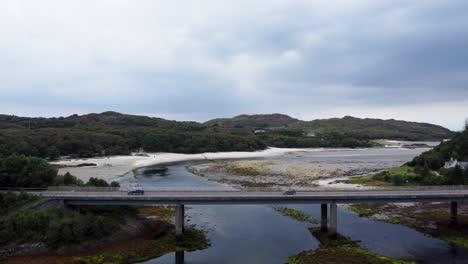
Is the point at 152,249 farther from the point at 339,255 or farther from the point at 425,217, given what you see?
the point at 425,217

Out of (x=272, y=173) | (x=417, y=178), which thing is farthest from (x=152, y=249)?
(x=272, y=173)

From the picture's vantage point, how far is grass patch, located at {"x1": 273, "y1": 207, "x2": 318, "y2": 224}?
53.1 metres

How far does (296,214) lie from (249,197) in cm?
1300

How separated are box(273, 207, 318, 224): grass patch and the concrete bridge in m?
3.93

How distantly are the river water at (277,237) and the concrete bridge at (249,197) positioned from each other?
3.89 m

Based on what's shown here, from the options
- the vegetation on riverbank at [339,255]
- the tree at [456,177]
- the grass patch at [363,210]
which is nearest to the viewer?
the vegetation on riverbank at [339,255]

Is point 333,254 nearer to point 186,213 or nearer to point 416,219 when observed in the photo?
point 416,219

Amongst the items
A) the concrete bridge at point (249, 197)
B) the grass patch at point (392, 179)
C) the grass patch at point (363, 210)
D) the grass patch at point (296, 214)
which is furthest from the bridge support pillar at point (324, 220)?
the grass patch at point (392, 179)

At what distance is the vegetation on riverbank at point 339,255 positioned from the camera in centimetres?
3703

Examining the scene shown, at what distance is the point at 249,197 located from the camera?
4603cm

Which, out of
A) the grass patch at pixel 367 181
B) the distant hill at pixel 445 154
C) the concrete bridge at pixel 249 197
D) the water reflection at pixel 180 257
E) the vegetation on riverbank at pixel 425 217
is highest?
the distant hill at pixel 445 154

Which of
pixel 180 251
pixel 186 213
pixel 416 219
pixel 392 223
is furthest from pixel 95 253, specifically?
pixel 416 219

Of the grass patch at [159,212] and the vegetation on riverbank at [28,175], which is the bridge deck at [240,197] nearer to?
the grass patch at [159,212]

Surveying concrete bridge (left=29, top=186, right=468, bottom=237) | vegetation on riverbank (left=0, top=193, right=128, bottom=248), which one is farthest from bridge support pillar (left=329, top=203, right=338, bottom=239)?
vegetation on riverbank (left=0, top=193, right=128, bottom=248)
